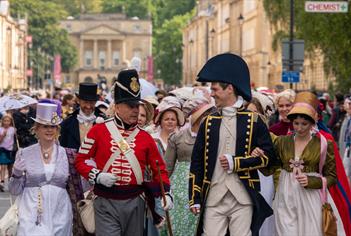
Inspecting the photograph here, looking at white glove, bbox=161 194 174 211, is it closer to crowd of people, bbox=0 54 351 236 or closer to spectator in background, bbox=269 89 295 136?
crowd of people, bbox=0 54 351 236

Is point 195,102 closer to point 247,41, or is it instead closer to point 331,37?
point 331,37

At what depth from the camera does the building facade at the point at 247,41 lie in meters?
76.4

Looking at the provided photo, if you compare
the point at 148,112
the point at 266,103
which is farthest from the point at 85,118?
the point at 266,103

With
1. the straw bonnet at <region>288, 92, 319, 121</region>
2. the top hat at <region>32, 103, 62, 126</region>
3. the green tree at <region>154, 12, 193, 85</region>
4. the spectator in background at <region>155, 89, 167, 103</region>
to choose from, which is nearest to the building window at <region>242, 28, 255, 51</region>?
the green tree at <region>154, 12, 193, 85</region>

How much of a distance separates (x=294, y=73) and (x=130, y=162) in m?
27.7

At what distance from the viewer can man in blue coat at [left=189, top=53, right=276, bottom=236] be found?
9656mm

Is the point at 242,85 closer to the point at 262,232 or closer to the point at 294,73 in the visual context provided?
the point at 262,232

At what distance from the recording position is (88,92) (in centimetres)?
1389

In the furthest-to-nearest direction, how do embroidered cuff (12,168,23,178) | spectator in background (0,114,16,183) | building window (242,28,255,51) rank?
building window (242,28,255,51) → spectator in background (0,114,16,183) → embroidered cuff (12,168,23,178)

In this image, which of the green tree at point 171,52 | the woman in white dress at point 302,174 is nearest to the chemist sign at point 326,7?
the woman in white dress at point 302,174

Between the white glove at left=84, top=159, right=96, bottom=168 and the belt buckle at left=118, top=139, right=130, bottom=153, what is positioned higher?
the belt buckle at left=118, top=139, right=130, bottom=153

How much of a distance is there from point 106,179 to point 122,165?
220 mm

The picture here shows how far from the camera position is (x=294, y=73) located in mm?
37156

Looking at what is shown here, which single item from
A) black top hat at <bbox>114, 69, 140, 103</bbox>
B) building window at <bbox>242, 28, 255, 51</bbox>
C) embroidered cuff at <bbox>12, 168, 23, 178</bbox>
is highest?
building window at <bbox>242, 28, 255, 51</bbox>
